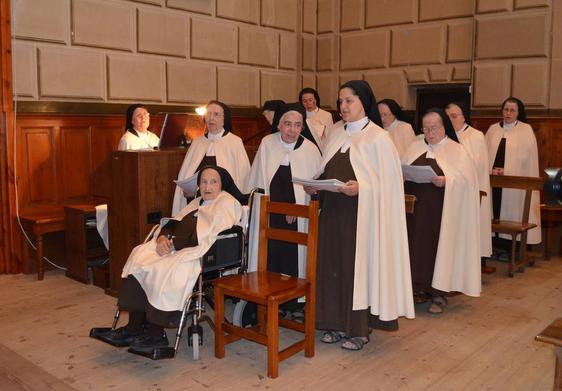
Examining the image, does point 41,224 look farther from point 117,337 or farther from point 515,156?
point 515,156

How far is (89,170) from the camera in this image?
6672 mm

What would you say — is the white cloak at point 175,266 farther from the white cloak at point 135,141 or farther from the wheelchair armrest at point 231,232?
the white cloak at point 135,141

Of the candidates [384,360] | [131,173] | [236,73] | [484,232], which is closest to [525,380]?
[384,360]

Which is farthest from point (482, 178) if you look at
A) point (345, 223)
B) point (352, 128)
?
point (345, 223)

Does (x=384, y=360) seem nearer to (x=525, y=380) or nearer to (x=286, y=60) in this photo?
(x=525, y=380)

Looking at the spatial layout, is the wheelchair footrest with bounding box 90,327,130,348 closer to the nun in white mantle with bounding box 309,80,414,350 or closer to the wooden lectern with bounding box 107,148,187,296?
the wooden lectern with bounding box 107,148,187,296

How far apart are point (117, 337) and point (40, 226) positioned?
2.47 meters

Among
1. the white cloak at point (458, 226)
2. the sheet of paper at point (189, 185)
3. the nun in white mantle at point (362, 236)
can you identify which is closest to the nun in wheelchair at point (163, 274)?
the sheet of paper at point (189, 185)

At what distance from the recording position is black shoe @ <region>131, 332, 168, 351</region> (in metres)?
3.74

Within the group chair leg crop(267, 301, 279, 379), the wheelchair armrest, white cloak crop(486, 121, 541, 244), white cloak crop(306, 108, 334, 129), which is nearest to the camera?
chair leg crop(267, 301, 279, 379)

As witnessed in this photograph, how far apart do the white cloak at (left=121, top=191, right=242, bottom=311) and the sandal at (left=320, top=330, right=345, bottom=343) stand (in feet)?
3.44

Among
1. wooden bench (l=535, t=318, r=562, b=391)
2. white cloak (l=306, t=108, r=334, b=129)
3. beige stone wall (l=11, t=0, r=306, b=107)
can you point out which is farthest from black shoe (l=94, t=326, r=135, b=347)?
white cloak (l=306, t=108, r=334, b=129)

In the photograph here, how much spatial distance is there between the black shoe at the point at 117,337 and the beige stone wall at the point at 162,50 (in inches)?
128

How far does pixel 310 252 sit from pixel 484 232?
Answer: 279 centimetres
